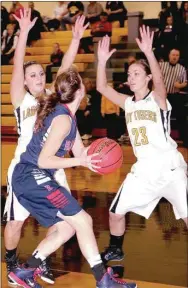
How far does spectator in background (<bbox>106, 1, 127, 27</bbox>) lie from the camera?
16750mm

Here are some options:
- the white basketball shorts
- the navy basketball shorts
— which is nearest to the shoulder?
the navy basketball shorts

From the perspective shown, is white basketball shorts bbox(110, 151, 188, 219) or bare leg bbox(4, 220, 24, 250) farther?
white basketball shorts bbox(110, 151, 188, 219)

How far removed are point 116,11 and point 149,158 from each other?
12.4 metres

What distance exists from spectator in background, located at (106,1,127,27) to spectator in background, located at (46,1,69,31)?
1.27 metres

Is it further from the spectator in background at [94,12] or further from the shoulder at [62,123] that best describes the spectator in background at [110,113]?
the shoulder at [62,123]

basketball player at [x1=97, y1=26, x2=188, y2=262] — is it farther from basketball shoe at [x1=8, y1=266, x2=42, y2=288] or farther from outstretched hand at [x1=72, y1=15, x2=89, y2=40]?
basketball shoe at [x1=8, y1=266, x2=42, y2=288]

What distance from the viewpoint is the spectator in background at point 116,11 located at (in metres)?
16.8

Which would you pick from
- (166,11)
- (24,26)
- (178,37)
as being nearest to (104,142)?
(24,26)

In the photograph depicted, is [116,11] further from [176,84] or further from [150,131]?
[150,131]

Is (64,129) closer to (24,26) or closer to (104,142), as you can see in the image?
(104,142)

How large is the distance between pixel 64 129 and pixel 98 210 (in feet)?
10.5

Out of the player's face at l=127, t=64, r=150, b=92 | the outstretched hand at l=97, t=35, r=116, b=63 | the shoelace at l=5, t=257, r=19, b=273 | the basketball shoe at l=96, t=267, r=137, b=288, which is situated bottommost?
the shoelace at l=5, t=257, r=19, b=273

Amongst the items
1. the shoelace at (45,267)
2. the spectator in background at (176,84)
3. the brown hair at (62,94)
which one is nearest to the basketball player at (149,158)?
the shoelace at (45,267)

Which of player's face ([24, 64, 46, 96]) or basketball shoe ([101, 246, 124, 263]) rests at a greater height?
player's face ([24, 64, 46, 96])
